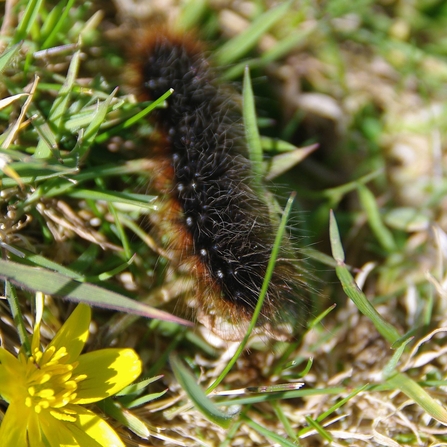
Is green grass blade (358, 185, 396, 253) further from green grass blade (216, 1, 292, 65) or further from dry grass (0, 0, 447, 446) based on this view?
green grass blade (216, 1, 292, 65)

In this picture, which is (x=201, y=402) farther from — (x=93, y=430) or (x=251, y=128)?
(x=251, y=128)

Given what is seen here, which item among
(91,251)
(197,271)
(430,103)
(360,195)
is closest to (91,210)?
(91,251)

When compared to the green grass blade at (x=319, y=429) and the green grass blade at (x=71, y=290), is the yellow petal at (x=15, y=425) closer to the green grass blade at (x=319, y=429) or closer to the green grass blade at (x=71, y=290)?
the green grass blade at (x=71, y=290)

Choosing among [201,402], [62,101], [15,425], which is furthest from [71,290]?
[62,101]

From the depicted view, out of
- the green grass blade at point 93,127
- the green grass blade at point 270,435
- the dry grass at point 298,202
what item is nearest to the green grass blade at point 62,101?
the dry grass at point 298,202

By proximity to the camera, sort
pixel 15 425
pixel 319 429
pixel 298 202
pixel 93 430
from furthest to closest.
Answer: pixel 298 202, pixel 319 429, pixel 93 430, pixel 15 425

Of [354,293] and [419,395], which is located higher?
[354,293]
